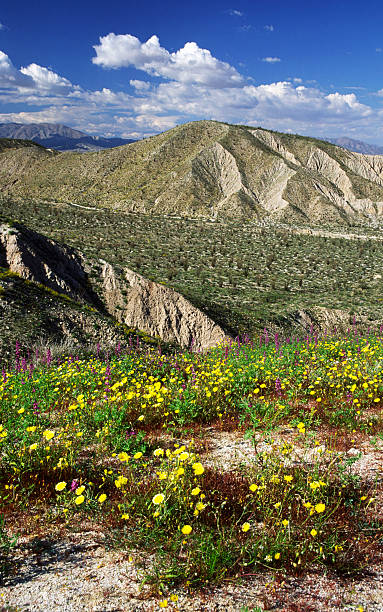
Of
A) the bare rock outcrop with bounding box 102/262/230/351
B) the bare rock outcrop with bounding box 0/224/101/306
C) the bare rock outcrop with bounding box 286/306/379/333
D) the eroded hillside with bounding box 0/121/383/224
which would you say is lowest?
the bare rock outcrop with bounding box 286/306/379/333

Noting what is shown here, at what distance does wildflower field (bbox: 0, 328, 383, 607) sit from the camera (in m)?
2.87

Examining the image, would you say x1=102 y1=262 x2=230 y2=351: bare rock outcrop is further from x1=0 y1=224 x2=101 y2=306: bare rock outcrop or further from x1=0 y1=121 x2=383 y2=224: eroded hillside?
x1=0 y1=121 x2=383 y2=224: eroded hillside

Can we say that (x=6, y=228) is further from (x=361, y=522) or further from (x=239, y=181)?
Answer: (x=239, y=181)

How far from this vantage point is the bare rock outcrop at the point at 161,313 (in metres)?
15.0

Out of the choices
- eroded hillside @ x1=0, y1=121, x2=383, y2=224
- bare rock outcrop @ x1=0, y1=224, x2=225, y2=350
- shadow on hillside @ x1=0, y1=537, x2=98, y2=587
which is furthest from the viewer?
eroded hillside @ x1=0, y1=121, x2=383, y2=224

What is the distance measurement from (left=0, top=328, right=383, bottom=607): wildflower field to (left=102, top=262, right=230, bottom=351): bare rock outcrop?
336 inches

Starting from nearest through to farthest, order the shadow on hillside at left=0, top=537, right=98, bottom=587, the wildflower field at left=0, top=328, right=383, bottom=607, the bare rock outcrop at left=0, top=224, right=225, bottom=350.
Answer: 1. the shadow on hillside at left=0, top=537, right=98, bottom=587
2. the wildflower field at left=0, top=328, right=383, bottom=607
3. the bare rock outcrop at left=0, top=224, right=225, bottom=350

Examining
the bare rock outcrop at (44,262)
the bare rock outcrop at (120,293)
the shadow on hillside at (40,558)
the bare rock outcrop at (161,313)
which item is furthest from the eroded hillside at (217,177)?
the shadow on hillside at (40,558)

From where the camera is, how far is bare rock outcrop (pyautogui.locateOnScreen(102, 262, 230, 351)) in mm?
15016

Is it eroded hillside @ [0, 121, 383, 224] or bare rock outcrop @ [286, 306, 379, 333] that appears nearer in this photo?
bare rock outcrop @ [286, 306, 379, 333]

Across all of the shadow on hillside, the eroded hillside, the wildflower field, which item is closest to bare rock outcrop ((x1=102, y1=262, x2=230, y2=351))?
the wildflower field

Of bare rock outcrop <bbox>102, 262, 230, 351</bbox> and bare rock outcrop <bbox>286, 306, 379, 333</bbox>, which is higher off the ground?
bare rock outcrop <bbox>102, 262, 230, 351</bbox>

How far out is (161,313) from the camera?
1538 centimetres

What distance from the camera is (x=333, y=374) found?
6.41m
